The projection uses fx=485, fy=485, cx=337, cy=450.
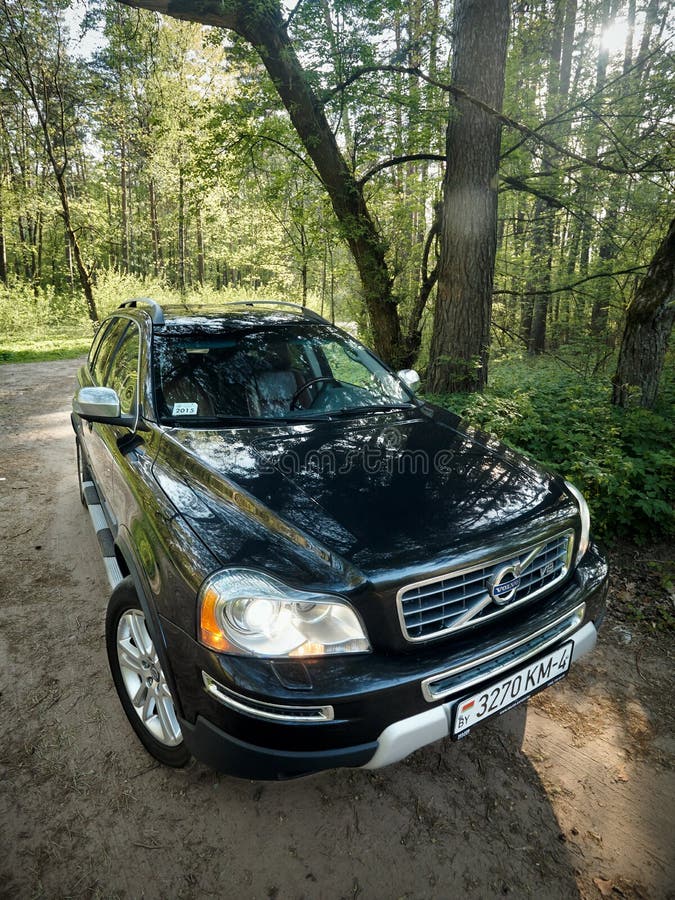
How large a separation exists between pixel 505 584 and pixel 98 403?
2.02 metres

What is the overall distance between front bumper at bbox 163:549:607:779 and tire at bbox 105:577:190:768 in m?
0.35

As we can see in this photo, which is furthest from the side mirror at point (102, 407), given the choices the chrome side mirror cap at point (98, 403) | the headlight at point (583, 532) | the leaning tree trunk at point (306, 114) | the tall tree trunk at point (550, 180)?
the tall tree trunk at point (550, 180)

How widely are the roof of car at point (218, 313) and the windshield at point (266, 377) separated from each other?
150 mm

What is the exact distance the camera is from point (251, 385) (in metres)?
2.72

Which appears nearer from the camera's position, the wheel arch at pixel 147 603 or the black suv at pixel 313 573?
the black suv at pixel 313 573

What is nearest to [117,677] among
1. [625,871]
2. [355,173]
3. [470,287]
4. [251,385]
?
[251,385]

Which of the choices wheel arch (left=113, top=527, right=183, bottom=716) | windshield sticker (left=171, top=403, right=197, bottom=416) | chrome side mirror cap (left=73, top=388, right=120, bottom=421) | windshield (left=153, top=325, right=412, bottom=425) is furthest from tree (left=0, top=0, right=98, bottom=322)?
wheel arch (left=113, top=527, right=183, bottom=716)

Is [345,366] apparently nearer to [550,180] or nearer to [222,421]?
[222,421]

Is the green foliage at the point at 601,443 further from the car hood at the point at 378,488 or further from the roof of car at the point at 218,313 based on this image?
the roof of car at the point at 218,313

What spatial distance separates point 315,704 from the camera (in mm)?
1410

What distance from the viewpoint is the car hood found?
166cm

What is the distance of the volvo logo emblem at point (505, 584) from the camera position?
5.65 ft

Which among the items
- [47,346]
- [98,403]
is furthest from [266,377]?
[47,346]

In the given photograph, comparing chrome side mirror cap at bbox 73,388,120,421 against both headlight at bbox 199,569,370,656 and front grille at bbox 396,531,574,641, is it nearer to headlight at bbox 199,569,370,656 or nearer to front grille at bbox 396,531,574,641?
headlight at bbox 199,569,370,656
